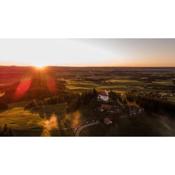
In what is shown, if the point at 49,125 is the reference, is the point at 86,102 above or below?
above

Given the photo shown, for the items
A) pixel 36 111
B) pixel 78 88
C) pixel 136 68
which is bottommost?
pixel 36 111

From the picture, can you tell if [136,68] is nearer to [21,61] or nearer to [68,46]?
[68,46]

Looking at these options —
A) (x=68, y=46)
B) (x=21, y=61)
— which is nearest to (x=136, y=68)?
(x=68, y=46)

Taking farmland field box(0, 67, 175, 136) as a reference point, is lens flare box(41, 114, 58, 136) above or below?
below

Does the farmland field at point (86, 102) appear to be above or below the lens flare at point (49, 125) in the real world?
above
